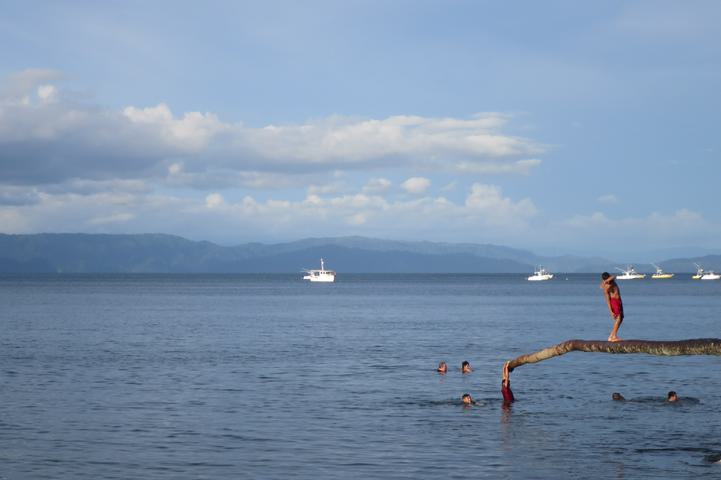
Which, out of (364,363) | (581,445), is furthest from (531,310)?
(581,445)

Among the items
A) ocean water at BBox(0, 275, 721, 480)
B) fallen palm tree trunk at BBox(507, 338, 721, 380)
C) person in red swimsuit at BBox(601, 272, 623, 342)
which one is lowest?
ocean water at BBox(0, 275, 721, 480)

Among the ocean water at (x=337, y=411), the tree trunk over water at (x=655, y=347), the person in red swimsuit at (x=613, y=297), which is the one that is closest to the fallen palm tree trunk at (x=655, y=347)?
the tree trunk over water at (x=655, y=347)

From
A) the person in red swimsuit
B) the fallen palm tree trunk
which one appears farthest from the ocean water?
the person in red swimsuit

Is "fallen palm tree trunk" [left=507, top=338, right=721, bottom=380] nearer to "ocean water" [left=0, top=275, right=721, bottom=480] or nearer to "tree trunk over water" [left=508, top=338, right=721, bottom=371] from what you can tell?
"tree trunk over water" [left=508, top=338, right=721, bottom=371]

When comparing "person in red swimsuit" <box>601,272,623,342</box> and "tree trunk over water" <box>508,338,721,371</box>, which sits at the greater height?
"person in red swimsuit" <box>601,272,623,342</box>

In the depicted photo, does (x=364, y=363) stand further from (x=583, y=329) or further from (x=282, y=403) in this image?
(x=583, y=329)

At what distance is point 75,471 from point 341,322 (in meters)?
75.8

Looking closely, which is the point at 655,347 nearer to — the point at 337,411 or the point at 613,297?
the point at 613,297

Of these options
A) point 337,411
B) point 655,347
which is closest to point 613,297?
point 655,347

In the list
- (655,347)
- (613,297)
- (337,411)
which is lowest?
(337,411)

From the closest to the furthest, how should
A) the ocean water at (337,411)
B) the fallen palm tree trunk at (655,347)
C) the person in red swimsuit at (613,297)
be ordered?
the fallen palm tree trunk at (655,347)
the ocean water at (337,411)
the person in red swimsuit at (613,297)

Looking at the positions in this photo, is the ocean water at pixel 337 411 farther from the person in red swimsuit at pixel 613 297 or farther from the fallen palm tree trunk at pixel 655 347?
the person in red swimsuit at pixel 613 297

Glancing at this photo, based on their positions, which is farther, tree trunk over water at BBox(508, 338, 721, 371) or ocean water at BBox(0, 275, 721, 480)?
ocean water at BBox(0, 275, 721, 480)

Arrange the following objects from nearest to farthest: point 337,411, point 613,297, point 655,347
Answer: point 655,347
point 613,297
point 337,411
